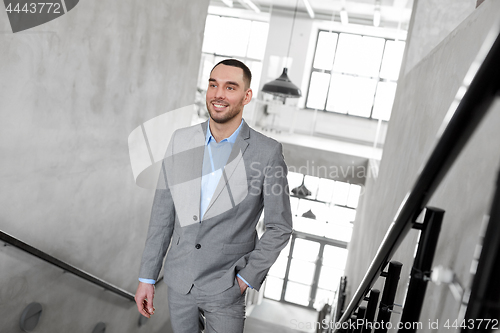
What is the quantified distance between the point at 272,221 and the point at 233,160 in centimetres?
34

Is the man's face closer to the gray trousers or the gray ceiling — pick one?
the gray trousers

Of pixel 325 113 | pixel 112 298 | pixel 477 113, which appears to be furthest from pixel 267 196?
pixel 325 113

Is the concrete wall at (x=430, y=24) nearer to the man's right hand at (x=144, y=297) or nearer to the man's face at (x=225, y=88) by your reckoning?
the man's face at (x=225, y=88)

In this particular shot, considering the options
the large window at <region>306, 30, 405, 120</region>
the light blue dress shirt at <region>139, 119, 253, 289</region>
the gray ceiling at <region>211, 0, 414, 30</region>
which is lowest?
the light blue dress shirt at <region>139, 119, 253, 289</region>

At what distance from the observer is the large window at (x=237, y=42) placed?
1385cm

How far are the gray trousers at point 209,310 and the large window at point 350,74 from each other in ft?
40.0

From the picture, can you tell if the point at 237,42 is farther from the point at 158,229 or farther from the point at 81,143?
the point at 158,229

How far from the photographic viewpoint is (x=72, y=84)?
2.42 metres

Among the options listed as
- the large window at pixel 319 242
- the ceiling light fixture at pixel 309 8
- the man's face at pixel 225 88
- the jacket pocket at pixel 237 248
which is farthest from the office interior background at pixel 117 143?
the large window at pixel 319 242

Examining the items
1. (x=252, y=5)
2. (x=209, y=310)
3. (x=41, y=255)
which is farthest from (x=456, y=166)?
(x=252, y=5)

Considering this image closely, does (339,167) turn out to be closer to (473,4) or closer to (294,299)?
(473,4)

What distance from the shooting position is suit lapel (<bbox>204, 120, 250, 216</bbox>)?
1.86m

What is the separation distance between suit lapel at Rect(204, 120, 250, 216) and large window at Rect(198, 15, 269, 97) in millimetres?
12064

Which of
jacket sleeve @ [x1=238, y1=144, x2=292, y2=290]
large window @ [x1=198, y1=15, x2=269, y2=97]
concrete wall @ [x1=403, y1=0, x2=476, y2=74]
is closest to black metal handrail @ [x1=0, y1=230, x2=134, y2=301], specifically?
jacket sleeve @ [x1=238, y1=144, x2=292, y2=290]
